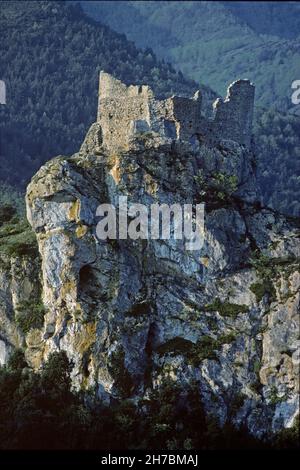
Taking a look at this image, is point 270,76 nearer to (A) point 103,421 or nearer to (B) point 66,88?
(B) point 66,88

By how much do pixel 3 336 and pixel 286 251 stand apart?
18148 mm

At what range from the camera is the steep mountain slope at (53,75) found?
464 feet

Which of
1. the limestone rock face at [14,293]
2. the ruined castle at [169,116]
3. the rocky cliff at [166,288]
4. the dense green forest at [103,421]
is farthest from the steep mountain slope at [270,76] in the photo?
the dense green forest at [103,421]

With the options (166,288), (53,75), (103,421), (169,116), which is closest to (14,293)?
(166,288)

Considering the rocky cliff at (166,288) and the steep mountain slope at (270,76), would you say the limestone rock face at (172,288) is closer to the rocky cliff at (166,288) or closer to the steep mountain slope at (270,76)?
the rocky cliff at (166,288)

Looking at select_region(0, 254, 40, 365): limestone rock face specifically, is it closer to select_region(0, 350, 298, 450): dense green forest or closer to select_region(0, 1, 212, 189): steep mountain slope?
select_region(0, 350, 298, 450): dense green forest

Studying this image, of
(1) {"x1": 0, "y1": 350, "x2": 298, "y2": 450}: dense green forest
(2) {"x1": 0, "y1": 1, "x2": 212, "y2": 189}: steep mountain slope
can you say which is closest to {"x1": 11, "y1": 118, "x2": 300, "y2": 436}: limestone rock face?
(1) {"x1": 0, "y1": 350, "x2": 298, "y2": 450}: dense green forest

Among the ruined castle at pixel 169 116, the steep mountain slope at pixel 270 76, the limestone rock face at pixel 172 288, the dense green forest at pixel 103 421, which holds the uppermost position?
the steep mountain slope at pixel 270 76

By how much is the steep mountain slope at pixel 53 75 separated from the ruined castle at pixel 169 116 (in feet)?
192

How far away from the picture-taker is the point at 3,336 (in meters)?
68.8

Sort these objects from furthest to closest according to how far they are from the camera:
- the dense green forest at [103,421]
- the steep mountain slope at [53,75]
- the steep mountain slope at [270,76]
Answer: the steep mountain slope at [53,75]
the steep mountain slope at [270,76]
the dense green forest at [103,421]

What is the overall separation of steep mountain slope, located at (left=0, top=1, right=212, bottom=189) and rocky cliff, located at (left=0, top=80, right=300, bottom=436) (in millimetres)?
61602

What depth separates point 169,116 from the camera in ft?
226

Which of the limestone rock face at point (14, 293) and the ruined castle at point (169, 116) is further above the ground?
the ruined castle at point (169, 116)
